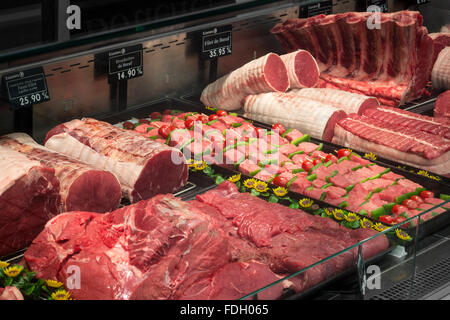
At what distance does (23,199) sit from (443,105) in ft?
11.6

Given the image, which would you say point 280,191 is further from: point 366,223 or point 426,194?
point 426,194

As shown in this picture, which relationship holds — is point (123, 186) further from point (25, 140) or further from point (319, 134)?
point (319, 134)

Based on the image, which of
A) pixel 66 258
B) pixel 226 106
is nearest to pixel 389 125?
pixel 226 106

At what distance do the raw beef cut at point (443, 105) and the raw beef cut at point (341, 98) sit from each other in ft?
1.58

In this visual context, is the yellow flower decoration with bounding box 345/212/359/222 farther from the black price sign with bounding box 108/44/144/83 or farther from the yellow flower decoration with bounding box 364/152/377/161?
the black price sign with bounding box 108/44/144/83

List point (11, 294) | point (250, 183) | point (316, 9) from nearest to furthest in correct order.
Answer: point (11, 294), point (250, 183), point (316, 9)

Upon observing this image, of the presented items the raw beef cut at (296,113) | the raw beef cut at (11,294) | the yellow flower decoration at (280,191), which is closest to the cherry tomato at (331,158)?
the raw beef cut at (296,113)

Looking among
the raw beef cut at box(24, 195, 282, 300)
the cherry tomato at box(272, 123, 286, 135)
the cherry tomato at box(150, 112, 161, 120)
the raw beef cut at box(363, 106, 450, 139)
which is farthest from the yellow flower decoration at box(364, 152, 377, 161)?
the raw beef cut at box(24, 195, 282, 300)

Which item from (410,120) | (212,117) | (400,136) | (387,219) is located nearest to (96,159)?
(212,117)

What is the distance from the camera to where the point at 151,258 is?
3213 mm

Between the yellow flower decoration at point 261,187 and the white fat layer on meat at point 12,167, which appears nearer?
the white fat layer on meat at point 12,167

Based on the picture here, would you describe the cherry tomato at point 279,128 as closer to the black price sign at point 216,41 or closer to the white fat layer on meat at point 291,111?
the white fat layer on meat at point 291,111

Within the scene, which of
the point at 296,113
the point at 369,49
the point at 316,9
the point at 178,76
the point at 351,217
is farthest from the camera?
the point at 316,9

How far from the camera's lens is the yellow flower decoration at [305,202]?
420 centimetres
